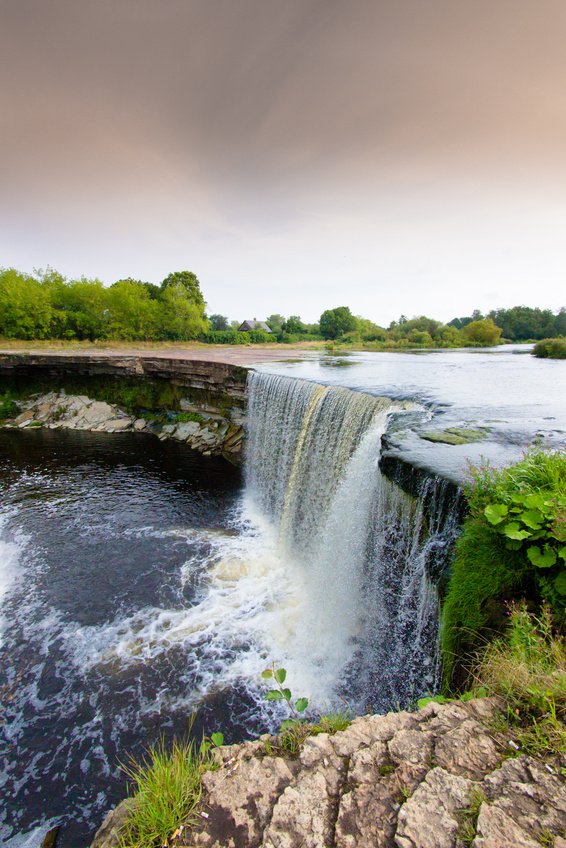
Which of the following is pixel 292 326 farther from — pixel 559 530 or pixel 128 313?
pixel 559 530

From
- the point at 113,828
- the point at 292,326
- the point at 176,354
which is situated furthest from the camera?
the point at 292,326

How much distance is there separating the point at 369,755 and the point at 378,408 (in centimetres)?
698

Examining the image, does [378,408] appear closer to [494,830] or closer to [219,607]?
[219,607]

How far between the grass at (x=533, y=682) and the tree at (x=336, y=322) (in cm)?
6650

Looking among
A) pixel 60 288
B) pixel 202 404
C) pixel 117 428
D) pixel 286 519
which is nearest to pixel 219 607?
pixel 286 519

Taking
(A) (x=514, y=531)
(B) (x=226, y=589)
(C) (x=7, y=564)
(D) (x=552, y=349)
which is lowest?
(B) (x=226, y=589)

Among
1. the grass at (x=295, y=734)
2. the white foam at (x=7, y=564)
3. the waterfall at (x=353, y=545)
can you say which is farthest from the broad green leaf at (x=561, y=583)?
the white foam at (x=7, y=564)

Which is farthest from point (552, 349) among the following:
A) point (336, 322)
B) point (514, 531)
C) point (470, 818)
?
point (336, 322)

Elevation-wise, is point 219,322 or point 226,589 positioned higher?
point 219,322

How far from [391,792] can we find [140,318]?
129ft

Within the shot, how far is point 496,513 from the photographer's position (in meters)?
3.17

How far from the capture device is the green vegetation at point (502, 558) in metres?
2.91

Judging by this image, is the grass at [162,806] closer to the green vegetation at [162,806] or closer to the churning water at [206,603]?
the green vegetation at [162,806]

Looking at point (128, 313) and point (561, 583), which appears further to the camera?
point (128, 313)
